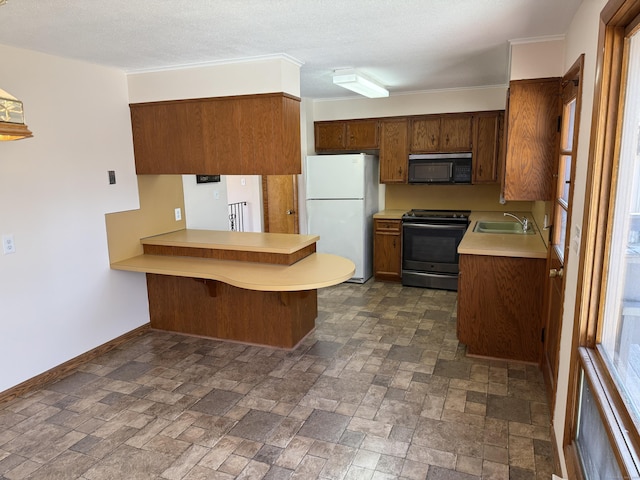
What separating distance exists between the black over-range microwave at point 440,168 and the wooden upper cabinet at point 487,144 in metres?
0.12

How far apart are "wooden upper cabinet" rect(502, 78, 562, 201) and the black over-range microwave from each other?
2083mm

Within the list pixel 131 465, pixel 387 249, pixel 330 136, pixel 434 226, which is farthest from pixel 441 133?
pixel 131 465

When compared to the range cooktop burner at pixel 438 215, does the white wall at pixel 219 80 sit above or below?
above

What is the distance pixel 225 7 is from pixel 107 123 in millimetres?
1921

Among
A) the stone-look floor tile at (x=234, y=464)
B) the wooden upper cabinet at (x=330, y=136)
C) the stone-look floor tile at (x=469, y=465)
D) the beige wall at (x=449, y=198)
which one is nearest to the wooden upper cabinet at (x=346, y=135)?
the wooden upper cabinet at (x=330, y=136)

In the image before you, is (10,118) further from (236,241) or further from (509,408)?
(509,408)

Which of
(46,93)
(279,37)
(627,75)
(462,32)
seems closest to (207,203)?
(46,93)

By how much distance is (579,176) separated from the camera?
2.05m

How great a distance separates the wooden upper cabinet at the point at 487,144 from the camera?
499 cm

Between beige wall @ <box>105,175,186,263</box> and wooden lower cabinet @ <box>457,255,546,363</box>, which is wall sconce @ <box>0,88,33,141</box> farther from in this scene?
wooden lower cabinet @ <box>457,255,546,363</box>

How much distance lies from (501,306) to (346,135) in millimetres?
3267

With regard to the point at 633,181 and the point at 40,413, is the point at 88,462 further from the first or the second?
the point at 633,181

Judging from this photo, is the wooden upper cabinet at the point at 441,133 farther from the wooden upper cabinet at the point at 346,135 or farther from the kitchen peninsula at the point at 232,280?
the kitchen peninsula at the point at 232,280

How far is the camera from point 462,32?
2.73 metres
